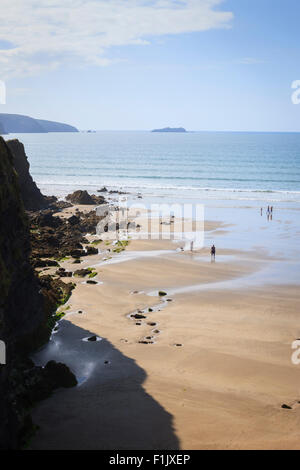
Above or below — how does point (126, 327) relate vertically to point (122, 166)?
below

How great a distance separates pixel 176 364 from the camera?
18578 millimetres

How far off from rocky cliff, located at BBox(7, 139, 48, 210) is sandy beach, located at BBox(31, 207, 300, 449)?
97.0 ft

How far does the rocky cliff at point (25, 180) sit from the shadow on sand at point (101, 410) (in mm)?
40196

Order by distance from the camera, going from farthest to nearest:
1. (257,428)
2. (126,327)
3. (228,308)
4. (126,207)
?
(126,207), (228,308), (126,327), (257,428)

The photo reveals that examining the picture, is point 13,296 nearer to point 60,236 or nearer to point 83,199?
point 60,236

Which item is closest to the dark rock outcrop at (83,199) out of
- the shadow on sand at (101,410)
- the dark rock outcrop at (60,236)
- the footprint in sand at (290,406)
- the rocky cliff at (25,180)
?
the rocky cliff at (25,180)

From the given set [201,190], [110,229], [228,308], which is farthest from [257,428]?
[201,190]

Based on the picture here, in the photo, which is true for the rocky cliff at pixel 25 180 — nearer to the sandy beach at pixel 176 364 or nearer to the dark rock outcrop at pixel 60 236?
the dark rock outcrop at pixel 60 236

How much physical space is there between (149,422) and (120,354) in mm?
5061

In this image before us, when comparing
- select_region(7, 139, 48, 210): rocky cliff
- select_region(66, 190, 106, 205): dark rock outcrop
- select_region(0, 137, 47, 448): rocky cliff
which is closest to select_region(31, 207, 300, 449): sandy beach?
select_region(0, 137, 47, 448): rocky cliff

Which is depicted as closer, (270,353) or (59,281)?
(270,353)

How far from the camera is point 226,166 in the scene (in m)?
134

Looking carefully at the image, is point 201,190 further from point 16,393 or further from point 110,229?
point 16,393

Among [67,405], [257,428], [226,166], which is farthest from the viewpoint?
[226,166]
